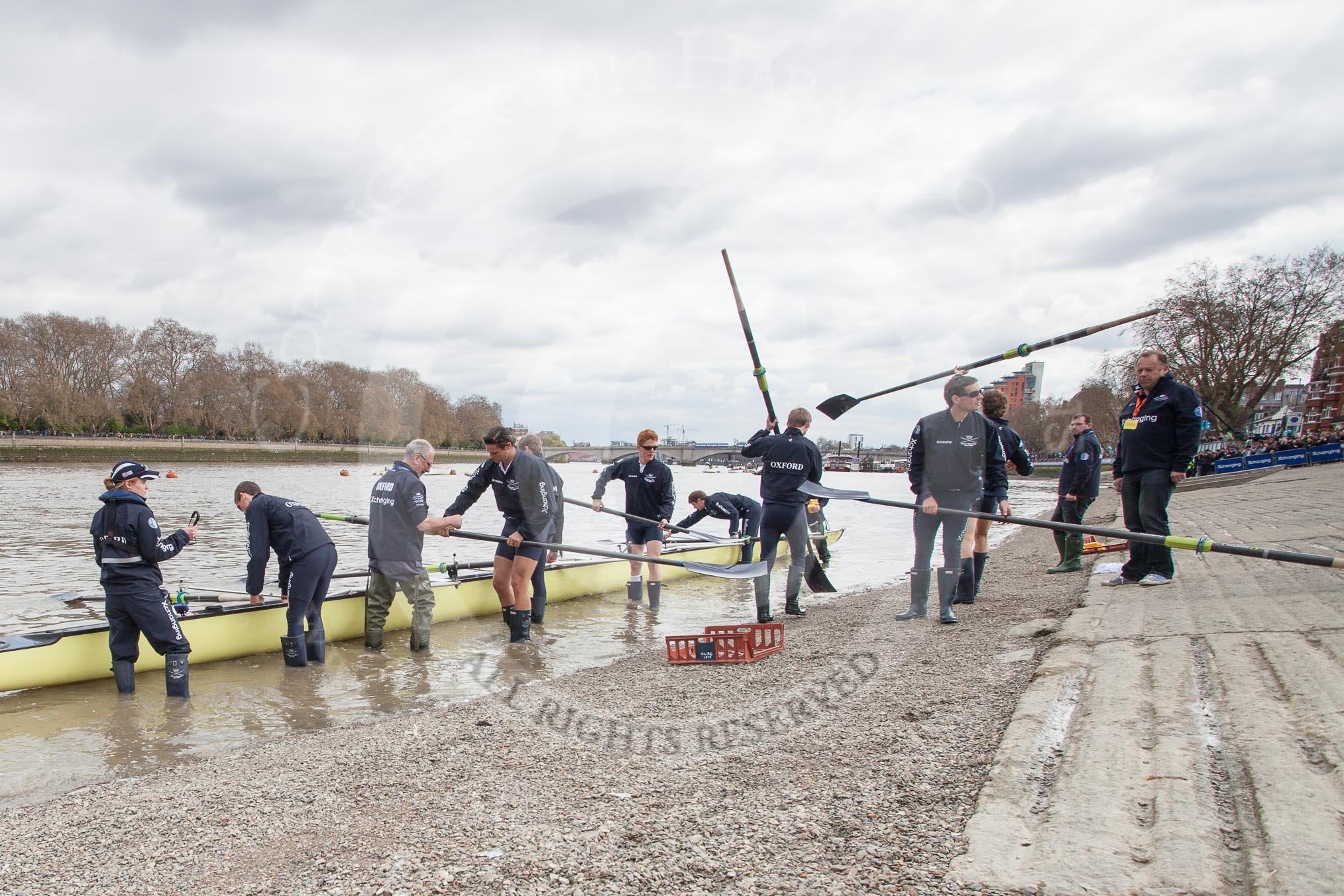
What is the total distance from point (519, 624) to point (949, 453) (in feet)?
15.2

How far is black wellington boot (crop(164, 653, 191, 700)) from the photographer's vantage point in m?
5.90

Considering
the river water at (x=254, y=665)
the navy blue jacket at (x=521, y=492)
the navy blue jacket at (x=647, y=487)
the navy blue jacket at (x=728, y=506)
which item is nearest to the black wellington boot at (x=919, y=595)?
the river water at (x=254, y=665)

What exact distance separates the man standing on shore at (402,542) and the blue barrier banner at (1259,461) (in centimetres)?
3683

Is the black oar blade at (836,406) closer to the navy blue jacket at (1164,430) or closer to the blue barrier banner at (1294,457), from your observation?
the navy blue jacket at (1164,430)

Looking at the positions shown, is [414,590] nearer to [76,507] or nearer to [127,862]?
[127,862]

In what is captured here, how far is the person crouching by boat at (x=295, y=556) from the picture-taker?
680cm

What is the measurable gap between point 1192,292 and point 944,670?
49926 millimetres

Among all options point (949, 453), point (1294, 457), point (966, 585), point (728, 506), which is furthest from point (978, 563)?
point (1294, 457)

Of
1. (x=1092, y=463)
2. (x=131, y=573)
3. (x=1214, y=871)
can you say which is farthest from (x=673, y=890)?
(x=1092, y=463)

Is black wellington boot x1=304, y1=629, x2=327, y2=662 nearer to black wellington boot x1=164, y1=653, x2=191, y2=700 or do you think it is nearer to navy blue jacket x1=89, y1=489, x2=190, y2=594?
black wellington boot x1=164, y1=653, x2=191, y2=700

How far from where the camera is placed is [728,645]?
6.23 metres

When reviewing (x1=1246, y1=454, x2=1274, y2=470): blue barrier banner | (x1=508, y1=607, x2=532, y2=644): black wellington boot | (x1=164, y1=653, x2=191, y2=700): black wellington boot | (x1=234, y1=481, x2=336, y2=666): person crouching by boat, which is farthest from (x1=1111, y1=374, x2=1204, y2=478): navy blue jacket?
(x1=1246, y1=454, x2=1274, y2=470): blue barrier banner

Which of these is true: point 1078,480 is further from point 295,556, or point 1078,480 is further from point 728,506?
point 295,556

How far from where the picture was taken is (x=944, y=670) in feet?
16.6
